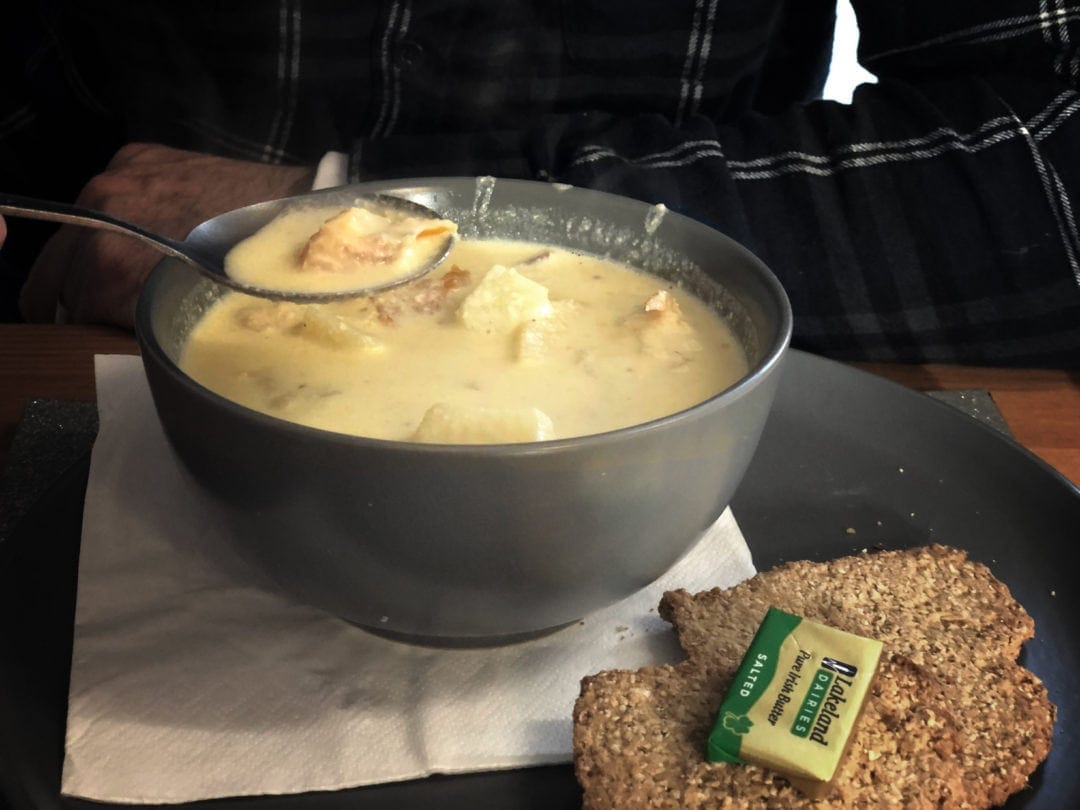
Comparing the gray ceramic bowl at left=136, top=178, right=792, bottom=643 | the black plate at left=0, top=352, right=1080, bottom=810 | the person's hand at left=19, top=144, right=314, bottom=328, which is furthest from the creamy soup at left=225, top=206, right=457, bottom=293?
the person's hand at left=19, top=144, right=314, bottom=328

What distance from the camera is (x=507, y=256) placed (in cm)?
102

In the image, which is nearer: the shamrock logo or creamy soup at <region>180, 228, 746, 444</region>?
the shamrock logo

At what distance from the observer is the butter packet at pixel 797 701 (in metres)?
0.58

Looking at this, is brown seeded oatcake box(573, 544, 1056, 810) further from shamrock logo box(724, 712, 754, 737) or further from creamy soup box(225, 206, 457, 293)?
creamy soup box(225, 206, 457, 293)

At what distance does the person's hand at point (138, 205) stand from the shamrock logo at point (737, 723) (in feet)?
3.35

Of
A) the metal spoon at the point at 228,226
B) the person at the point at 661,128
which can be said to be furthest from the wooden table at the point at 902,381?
the metal spoon at the point at 228,226

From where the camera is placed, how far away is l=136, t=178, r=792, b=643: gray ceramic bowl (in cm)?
57

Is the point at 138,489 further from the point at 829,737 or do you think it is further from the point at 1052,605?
the point at 1052,605

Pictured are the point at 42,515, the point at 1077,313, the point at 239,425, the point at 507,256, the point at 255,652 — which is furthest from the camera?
the point at 1077,313

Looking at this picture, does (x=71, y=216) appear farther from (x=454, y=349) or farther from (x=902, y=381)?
(x=902, y=381)

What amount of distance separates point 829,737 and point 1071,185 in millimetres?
1074

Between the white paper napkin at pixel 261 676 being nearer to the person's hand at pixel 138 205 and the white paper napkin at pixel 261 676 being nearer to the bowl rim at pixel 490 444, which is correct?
the bowl rim at pixel 490 444

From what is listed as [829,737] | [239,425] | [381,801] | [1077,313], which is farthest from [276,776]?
[1077,313]

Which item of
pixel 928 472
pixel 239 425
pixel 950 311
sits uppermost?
pixel 239 425
